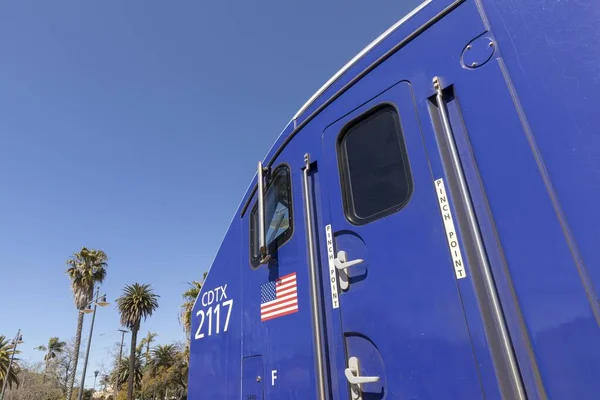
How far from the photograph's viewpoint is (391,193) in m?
2.07

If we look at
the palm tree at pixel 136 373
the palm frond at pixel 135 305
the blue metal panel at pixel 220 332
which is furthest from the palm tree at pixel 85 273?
the blue metal panel at pixel 220 332

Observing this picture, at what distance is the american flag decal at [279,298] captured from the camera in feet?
8.30

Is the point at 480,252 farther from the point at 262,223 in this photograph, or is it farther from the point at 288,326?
the point at 262,223

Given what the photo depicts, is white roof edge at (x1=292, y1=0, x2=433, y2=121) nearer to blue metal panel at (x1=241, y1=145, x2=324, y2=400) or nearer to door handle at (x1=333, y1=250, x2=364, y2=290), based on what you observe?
blue metal panel at (x1=241, y1=145, x2=324, y2=400)

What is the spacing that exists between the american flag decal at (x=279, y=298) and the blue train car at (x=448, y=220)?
0.01 meters

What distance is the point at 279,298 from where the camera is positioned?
2.65 meters

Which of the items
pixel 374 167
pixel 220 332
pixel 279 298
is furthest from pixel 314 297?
pixel 220 332

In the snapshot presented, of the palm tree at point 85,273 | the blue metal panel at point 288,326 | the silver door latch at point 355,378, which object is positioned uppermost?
the palm tree at point 85,273

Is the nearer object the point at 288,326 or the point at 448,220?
the point at 448,220

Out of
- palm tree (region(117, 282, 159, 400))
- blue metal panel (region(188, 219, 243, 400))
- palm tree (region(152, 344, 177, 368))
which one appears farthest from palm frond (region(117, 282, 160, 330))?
blue metal panel (region(188, 219, 243, 400))

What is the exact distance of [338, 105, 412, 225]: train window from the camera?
2055 mm

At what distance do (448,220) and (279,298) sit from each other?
1.32 meters

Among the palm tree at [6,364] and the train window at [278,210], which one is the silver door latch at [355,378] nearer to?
the train window at [278,210]

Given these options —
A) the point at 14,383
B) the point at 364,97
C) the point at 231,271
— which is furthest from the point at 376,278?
the point at 14,383
